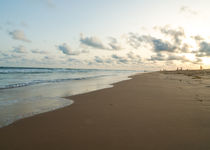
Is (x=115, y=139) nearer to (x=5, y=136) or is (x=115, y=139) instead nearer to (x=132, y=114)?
(x=132, y=114)

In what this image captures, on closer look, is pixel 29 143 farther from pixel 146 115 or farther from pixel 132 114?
pixel 146 115

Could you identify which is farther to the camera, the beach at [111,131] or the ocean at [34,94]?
the ocean at [34,94]

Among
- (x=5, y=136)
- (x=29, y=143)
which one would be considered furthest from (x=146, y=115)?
(x=5, y=136)

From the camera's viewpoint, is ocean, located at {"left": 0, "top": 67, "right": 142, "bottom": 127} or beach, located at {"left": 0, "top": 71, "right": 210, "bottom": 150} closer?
beach, located at {"left": 0, "top": 71, "right": 210, "bottom": 150}

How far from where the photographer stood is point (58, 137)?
2674 millimetres

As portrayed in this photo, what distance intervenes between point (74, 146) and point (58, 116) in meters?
1.73

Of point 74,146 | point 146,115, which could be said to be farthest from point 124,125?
point 74,146

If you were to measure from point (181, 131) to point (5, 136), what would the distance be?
361cm

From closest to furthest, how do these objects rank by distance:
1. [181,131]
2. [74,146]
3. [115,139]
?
[74,146] < [115,139] < [181,131]

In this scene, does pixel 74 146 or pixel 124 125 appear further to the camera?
pixel 124 125

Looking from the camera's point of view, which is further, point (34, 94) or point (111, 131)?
point (34, 94)

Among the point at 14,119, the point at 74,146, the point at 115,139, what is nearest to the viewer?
the point at 74,146

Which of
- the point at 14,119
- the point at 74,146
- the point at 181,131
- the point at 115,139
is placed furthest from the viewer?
the point at 14,119

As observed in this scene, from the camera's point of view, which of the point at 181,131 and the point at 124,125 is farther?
the point at 124,125
